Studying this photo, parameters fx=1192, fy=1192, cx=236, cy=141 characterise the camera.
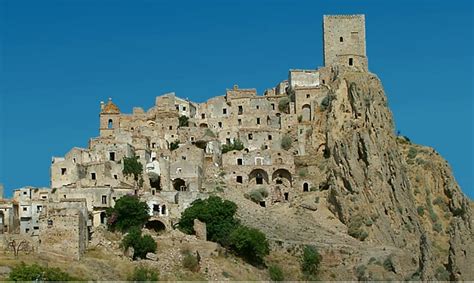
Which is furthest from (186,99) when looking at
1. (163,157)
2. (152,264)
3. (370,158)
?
(152,264)

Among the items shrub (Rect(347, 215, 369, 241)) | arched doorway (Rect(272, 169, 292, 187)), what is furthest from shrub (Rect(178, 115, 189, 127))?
shrub (Rect(347, 215, 369, 241))

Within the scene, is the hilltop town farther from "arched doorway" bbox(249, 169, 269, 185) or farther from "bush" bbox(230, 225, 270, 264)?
"bush" bbox(230, 225, 270, 264)

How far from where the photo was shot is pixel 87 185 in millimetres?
96250

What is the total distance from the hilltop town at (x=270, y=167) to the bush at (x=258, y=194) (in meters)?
0.09

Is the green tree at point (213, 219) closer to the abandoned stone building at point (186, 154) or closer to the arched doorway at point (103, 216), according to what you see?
the abandoned stone building at point (186, 154)

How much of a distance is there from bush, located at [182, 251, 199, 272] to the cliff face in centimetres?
1642

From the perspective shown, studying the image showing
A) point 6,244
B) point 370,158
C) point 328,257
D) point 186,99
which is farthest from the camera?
point 186,99

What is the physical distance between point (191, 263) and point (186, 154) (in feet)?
58.6

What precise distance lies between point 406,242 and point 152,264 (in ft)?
77.7

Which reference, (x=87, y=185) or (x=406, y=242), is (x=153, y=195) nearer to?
(x=87, y=185)

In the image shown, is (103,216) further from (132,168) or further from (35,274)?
(35,274)

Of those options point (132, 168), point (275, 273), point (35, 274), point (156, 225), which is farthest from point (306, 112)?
point (35, 274)

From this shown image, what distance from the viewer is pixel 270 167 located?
105438mm

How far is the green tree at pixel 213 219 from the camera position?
307 ft
